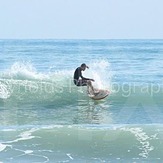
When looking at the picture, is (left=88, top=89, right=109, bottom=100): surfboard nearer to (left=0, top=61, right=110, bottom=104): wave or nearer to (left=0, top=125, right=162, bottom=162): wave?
(left=0, top=61, right=110, bottom=104): wave

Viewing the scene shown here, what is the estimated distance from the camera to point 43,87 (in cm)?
2114

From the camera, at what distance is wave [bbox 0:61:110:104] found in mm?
18953

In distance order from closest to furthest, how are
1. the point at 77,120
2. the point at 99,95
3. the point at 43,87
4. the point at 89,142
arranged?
the point at 89,142, the point at 77,120, the point at 99,95, the point at 43,87

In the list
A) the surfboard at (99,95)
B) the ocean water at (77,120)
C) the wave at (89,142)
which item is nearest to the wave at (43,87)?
the ocean water at (77,120)

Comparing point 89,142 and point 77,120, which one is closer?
point 89,142

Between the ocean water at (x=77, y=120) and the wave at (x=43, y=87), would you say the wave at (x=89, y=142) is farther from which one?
the wave at (x=43, y=87)

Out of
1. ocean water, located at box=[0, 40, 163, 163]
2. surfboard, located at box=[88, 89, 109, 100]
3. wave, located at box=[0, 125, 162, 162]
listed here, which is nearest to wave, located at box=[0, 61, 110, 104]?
ocean water, located at box=[0, 40, 163, 163]

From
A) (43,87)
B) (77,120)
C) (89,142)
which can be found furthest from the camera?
(43,87)

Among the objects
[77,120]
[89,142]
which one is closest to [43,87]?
[77,120]

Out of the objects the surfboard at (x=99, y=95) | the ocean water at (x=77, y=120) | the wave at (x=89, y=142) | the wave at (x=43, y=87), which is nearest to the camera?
the wave at (x=89, y=142)

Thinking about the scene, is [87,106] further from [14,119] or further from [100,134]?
[100,134]

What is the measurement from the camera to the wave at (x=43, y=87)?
18953mm

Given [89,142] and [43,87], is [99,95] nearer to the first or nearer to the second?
[43,87]

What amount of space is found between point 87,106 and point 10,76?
9.41 m
